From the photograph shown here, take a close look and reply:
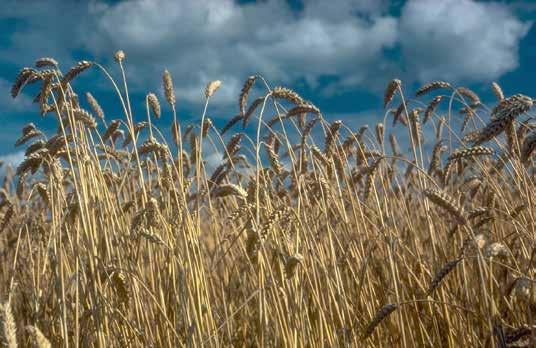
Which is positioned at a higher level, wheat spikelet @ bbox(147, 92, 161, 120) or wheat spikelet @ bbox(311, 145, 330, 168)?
wheat spikelet @ bbox(147, 92, 161, 120)

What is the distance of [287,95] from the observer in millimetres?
2564

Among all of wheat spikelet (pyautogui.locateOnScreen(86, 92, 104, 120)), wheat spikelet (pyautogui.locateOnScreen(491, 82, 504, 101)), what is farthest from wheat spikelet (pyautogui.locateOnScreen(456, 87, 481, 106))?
wheat spikelet (pyautogui.locateOnScreen(86, 92, 104, 120))

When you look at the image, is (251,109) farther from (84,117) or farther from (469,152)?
(469,152)

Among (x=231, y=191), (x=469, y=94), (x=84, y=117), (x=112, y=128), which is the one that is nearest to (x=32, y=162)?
(x=84, y=117)

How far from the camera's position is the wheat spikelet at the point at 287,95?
8.33ft

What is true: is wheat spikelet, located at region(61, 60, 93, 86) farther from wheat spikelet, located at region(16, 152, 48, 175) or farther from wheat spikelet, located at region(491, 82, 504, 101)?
wheat spikelet, located at region(491, 82, 504, 101)

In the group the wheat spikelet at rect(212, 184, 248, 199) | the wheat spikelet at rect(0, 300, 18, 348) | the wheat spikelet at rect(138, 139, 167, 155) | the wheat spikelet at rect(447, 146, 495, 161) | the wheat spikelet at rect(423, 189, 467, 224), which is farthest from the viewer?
the wheat spikelet at rect(138, 139, 167, 155)

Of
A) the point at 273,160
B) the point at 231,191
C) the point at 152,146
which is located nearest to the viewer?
the point at 231,191

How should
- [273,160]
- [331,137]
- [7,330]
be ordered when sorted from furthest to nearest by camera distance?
1. [331,137]
2. [273,160]
3. [7,330]

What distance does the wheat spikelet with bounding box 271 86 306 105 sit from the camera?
2540mm

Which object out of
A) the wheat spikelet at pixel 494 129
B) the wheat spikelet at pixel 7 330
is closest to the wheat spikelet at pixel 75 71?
the wheat spikelet at pixel 7 330

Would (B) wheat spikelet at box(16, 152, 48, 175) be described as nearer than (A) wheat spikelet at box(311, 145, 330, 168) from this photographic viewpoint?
Yes

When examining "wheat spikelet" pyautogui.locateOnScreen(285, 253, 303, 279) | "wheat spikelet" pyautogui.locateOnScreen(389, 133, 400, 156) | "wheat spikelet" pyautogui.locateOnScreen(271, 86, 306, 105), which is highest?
"wheat spikelet" pyautogui.locateOnScreen(389, 133, 400, 156)

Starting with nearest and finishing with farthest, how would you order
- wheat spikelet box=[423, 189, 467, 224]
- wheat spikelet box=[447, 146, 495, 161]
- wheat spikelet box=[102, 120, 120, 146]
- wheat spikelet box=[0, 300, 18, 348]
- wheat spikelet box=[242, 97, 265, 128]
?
wheat spikelet box=[0, 300, 18, 348] < wheat spikelet box=[423, 189, 467, 224] < wheat spikelet box=[447, 146, 495, 161] < wheat spikelet box=[242, 97, 265, 128] < wheat spikelet box=[102, 120, 120, 146]
